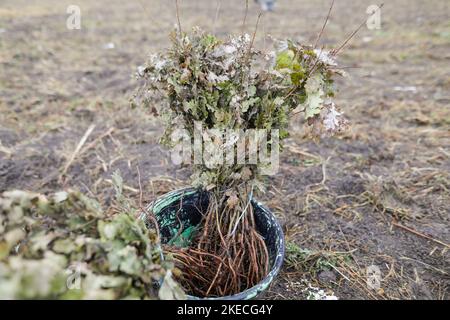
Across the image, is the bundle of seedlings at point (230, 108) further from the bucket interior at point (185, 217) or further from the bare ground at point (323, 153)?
the bare ground at point (323, 153)

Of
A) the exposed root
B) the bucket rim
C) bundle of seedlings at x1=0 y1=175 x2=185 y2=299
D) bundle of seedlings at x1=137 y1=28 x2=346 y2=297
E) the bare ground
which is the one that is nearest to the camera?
bundle of seedlings at x1=0 y1=175 x2=185 y2=299

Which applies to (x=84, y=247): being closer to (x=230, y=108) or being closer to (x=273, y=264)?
(x=230, y=108)

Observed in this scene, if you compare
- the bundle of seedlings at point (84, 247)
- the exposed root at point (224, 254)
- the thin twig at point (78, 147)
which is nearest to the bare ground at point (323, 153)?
the thin twig at point (78, 147)

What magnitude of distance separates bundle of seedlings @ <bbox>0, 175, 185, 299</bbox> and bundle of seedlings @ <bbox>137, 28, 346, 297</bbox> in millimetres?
468

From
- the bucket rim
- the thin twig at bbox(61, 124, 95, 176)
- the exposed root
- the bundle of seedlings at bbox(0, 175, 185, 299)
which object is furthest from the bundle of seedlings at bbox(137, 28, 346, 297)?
the thin twig at bbox(61, 124, 95, 176)

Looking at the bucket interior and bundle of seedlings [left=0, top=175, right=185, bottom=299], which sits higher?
bundle of seedlings [left=0, top=175, right=185, bottom=299]

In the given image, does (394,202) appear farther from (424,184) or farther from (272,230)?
(272,230)

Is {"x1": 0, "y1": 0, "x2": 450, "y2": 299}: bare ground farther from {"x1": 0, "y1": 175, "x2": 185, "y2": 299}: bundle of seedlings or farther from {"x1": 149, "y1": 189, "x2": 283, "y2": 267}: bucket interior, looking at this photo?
{"x1": 0, "y1": 175, "x2": 185, "y2": 299}: bundle of seedlings

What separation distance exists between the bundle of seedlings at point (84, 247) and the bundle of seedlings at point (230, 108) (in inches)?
18.4

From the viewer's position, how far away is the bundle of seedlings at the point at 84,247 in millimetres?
1078

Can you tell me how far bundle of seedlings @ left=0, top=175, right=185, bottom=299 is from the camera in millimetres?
1078

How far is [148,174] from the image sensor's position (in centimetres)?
285
